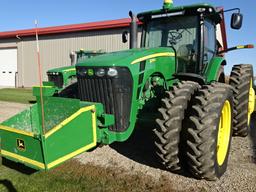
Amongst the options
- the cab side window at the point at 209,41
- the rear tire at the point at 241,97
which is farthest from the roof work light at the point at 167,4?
the rear tire at the point at 241,97

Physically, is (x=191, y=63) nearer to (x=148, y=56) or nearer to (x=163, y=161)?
(x=148, y=56)

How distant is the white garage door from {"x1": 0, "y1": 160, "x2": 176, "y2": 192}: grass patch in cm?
1789

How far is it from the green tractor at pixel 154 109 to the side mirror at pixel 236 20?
0.05ft

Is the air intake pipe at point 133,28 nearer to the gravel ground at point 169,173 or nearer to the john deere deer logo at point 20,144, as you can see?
the gravel ground at point 169,173

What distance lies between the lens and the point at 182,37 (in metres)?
4.79

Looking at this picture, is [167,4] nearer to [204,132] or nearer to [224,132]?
[224,132]

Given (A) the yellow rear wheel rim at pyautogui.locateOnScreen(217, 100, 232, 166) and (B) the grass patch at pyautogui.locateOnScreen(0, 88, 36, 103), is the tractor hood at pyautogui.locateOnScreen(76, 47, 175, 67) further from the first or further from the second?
(B) the grass patch at pyautogui.locateOnScreen(0, 88, 36, 103)

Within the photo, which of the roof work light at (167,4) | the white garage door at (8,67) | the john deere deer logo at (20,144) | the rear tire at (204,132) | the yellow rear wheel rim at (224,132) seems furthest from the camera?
the white garage door at (8,67)

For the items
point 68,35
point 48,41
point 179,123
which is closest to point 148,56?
point 179,123

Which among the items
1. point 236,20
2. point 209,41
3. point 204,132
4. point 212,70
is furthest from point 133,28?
point 204,132

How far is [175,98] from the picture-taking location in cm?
355

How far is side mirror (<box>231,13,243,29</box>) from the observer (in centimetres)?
459

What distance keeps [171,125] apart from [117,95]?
79 centimetres

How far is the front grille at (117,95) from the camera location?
12.2 feet
